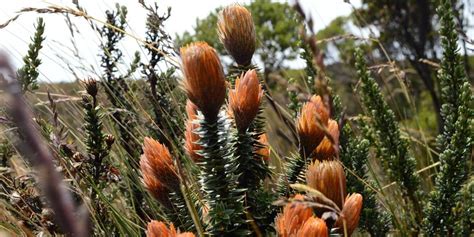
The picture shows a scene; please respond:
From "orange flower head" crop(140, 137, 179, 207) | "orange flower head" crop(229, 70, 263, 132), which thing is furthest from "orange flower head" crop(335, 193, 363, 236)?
"orange flower head" crop(140, 137, 179, 207)

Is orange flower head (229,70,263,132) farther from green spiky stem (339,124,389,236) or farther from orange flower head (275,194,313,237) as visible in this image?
green spiky stem (339,124,389,236)

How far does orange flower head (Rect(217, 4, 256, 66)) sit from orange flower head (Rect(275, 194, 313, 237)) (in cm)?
50

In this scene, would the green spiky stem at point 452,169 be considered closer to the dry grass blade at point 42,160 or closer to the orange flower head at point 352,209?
the orange flower head at point 352,209

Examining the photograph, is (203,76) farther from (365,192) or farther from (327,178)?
(365,192)

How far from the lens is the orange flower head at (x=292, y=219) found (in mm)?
1041

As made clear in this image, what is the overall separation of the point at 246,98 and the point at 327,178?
0.84 feet

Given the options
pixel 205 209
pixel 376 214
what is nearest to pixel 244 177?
pixel 205 209

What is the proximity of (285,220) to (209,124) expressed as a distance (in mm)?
320

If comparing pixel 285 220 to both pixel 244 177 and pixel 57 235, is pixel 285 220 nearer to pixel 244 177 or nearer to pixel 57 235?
pixel 244 177

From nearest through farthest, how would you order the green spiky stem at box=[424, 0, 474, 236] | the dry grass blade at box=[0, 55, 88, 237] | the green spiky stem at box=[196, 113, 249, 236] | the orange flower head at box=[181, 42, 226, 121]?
1. the dry grass blade at box=[0, 55, 88, 237]
2. the orange flower head at box=[181, 42, 226, 121]
3. the green spiky stem at box=[196, 113, 249, 236]
4. the green spiky stem at box=[424, 0, 474, 236]

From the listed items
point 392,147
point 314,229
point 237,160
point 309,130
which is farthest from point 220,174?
point 392,147

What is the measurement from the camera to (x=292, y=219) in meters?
1.05

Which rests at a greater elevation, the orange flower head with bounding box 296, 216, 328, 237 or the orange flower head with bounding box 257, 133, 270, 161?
the orange flower head with bounding box 257, 133, 270, 161

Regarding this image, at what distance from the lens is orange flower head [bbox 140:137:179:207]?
131cm
